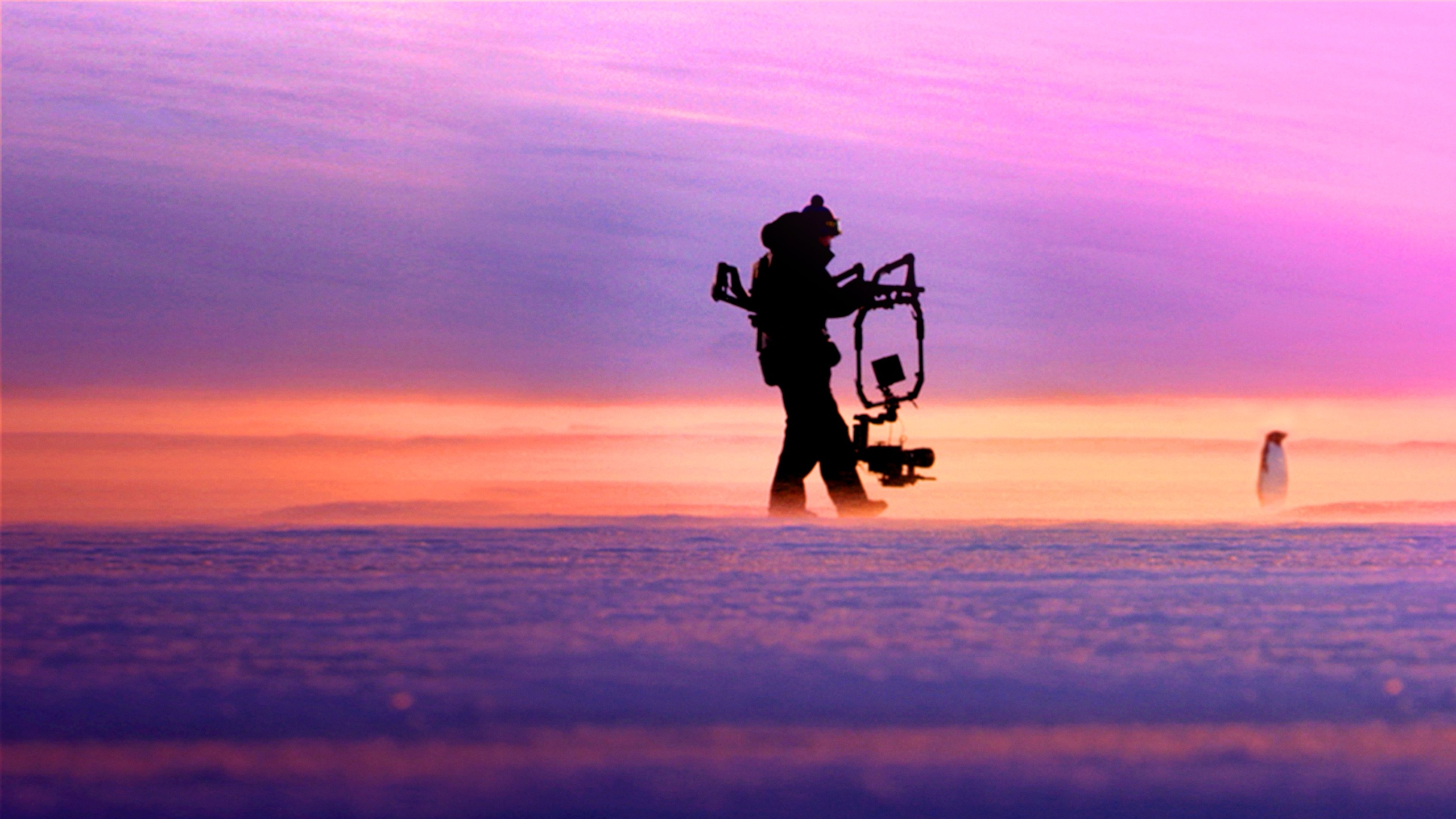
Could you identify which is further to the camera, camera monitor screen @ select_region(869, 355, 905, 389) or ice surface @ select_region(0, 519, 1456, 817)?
camera monitor screen @ select_region(869, 355, 905, 389)

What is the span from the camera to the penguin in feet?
38.6

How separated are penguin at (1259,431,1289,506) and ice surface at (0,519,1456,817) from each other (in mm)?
4109

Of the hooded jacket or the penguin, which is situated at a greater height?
the hooded jacket

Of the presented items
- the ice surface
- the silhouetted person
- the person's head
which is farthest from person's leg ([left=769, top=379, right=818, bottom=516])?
the ice surface

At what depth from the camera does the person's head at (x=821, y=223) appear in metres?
11.3

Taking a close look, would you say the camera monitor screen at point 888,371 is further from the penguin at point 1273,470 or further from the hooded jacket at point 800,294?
the penguin at point 1273,470

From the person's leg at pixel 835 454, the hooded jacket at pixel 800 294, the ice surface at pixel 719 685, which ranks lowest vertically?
the ice surface at pixel 719 685

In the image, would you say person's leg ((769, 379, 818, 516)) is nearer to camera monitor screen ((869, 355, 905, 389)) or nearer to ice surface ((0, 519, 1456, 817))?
camera monitor screen ((869, 355, 905, 389))

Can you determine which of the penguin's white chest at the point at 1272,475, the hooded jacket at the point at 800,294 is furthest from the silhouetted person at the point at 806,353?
the penguin's white chest at the point at 1272,475

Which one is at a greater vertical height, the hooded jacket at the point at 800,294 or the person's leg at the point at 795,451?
the hooded jacket at the point at 800,294

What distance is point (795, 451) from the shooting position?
11.3m

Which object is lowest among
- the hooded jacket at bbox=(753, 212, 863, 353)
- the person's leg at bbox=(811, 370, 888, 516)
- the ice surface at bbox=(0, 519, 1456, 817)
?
the ice surface at bbox=(0, 519, 1456, 817)

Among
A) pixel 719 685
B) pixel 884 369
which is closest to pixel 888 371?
pixel 884 369

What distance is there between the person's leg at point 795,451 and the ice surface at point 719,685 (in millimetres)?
3453
